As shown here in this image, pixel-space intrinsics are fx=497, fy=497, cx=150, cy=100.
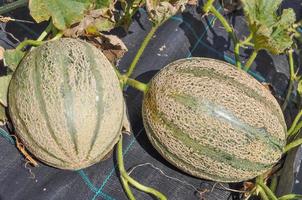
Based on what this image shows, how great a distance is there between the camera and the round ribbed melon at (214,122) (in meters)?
1.65

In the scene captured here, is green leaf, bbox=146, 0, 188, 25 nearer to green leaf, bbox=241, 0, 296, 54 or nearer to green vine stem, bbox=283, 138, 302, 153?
green leaf, bbox=241, 0, 296, 54

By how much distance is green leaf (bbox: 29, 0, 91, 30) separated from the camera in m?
1.75

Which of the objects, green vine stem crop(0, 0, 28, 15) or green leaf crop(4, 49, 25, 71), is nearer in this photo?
green leaf crop(4, 49, 25, 71)

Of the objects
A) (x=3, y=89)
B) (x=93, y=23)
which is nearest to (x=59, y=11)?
(x=93, y=23)

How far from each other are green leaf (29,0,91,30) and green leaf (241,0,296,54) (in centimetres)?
65

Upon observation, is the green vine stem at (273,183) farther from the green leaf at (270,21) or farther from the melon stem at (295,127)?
the green leaf at (270,21)

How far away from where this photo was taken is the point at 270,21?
1974 mm

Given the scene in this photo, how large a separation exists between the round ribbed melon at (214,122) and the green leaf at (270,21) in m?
0.25

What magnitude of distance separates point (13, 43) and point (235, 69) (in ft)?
2.84

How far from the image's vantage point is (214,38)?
7.63ft

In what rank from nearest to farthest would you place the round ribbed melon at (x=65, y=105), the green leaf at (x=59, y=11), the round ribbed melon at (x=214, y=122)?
the round ribbed melon at (x=65, y=105), the round ribbed melon at (x=214, y=122), the green leaf at (x=59, y=11)

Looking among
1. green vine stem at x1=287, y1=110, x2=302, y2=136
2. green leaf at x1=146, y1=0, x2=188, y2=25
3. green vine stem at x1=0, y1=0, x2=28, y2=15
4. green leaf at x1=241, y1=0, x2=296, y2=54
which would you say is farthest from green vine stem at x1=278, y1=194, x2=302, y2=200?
green vine stem at x1=0, y1=0, x2=28, y2=15

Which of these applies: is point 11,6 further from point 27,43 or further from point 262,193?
point 262,193

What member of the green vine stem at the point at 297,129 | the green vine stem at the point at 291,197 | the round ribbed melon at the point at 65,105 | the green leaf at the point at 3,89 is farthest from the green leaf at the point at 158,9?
the green vine stem at the point at 291,197
